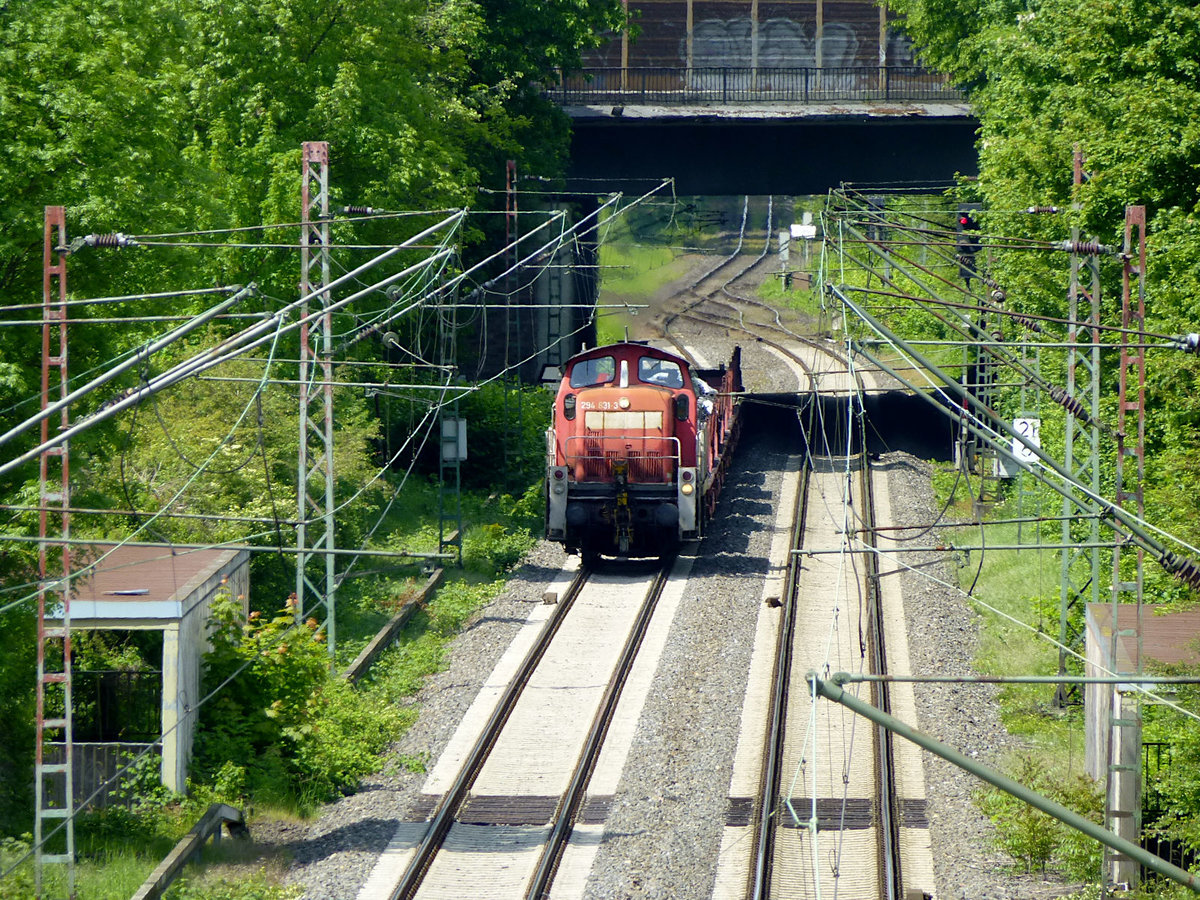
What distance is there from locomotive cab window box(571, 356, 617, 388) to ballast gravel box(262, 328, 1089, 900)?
3.66 m

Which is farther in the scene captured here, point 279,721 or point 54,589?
point 279,721

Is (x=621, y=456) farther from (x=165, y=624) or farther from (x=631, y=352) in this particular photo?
(x=165, y=624)

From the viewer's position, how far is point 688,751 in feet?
58.1

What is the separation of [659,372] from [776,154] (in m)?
17.2

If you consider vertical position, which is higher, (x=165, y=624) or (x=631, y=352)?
(x=631, y=352)

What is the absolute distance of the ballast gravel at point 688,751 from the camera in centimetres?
1446

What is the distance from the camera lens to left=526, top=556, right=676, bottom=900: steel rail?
1437 cm

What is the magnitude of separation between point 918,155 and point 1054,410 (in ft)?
45.7

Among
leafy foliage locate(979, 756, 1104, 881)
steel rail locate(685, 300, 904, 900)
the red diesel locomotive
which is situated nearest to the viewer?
steel rail locate(685, 300, 904, 900)

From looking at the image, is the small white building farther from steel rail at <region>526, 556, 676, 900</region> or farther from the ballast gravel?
steel rail at <region>526, 556, 676, 900</region>

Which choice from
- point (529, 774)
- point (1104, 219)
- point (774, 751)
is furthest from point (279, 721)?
point (1104, 219)

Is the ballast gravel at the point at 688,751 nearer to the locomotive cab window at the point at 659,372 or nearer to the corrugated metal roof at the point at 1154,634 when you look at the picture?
the corrugated metal roof at the point at 1154,634

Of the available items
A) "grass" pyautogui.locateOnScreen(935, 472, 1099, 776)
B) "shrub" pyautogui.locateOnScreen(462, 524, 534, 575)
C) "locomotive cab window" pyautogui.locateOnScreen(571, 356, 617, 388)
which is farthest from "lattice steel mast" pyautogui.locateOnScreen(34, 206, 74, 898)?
"locomotive cab window" pyautogui.locateOnScreen(571, 356, 617, 388)

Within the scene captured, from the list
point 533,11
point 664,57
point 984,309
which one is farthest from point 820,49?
point 984,309
